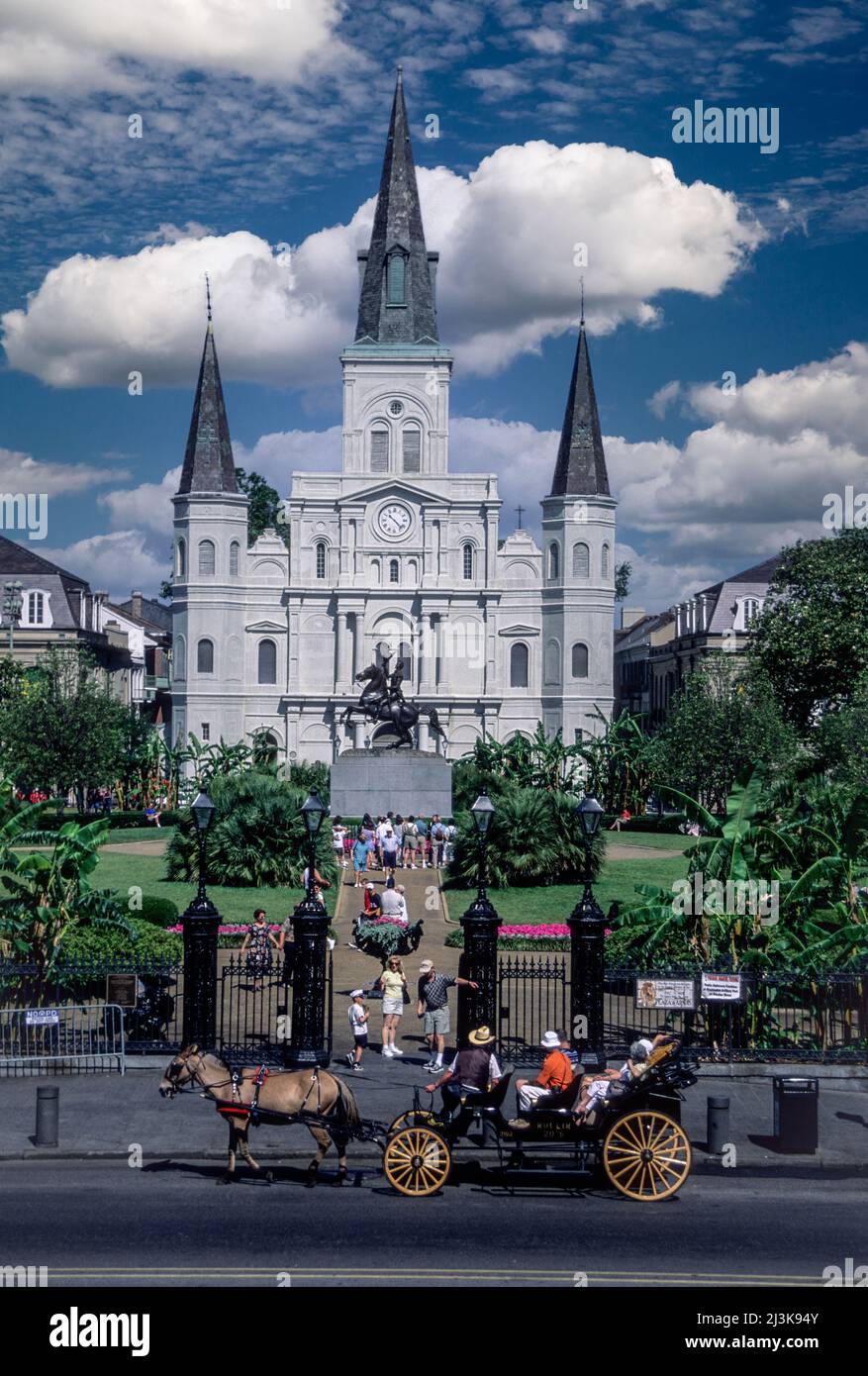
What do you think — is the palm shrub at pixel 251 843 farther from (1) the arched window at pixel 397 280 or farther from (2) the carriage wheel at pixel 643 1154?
(1) the arched window at pixel 397 280

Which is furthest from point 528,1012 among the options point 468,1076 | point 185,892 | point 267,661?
point 267,661

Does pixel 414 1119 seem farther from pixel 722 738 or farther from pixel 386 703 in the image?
pixel 722 738

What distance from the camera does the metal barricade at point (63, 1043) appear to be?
20.7 m

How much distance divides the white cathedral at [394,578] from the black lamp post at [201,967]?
60.1 meters

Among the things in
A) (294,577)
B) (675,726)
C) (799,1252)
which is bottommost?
(799,1252)

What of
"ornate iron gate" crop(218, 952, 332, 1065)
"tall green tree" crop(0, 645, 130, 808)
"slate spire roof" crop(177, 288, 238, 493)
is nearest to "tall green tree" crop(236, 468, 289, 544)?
"slate spire roof" crop(177, 288, 238, 493)

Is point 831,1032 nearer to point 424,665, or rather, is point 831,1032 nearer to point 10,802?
point 10,802

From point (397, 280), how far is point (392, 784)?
40.3 metres

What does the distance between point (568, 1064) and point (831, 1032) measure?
8255 mm

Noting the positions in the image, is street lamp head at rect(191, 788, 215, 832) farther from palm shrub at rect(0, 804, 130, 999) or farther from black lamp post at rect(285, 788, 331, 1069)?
palm shrub at rect(0, 804, 130, 999)

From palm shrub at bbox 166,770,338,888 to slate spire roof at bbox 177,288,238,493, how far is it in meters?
44.2

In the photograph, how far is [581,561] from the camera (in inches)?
3231
